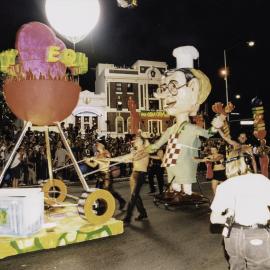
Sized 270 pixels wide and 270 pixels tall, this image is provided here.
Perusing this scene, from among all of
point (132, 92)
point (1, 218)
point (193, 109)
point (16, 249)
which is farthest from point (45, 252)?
point (132, 92)

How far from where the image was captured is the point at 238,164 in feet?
9.82

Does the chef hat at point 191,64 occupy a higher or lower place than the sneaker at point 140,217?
higher

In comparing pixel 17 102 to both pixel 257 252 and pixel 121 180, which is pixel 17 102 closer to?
pixel 257 252

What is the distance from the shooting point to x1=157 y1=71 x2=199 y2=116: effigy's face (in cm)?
714

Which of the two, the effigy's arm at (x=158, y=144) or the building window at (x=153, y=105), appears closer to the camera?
the effigy's arm at (x=158, y=144)

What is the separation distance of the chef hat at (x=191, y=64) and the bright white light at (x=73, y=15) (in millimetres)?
2677

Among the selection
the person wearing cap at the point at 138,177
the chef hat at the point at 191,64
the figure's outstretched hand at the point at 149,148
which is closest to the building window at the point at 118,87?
the chef hat at the point at 191,64

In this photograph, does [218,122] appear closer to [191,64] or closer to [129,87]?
[191,64]

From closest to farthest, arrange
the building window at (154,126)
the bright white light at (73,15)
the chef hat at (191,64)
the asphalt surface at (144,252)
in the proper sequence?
the asphalt surface at (144,252) → the bright white light at (73,15) → the chef hat at (191,64) → the building window at (154,126)

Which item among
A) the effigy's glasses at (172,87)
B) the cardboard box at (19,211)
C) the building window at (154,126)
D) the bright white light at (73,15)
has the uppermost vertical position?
the building window at (154,126)

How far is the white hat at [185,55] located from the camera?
291 inches

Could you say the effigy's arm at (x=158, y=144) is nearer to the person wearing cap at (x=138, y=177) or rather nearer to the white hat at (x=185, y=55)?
the person wearing cap at (x=138, y=177)

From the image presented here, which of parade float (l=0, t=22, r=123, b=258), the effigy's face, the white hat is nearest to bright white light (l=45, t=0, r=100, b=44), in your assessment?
parade float (l=0, t=22, r=123, b=258)

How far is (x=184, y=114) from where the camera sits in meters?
7.33
